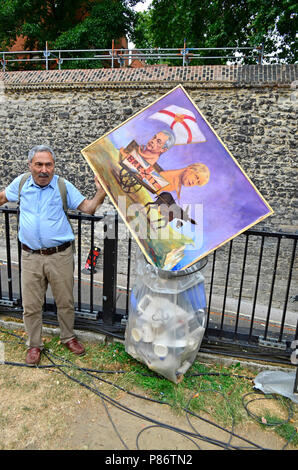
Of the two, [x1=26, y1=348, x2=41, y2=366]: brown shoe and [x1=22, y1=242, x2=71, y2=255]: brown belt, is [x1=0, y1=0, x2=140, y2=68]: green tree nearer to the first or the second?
[x1=22, y1=242, x2=71, y2=255]: brown belt

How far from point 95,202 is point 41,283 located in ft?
2.94

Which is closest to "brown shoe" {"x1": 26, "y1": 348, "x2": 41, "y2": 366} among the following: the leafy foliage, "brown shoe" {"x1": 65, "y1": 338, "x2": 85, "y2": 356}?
"brown shoe" {"x1": 65, "y1": 338, "x2": 85, "y2": 356}

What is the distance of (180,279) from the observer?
2.50 meters

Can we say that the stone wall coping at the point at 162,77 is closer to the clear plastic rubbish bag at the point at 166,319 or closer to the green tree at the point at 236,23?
the green tree at the point at 236,23

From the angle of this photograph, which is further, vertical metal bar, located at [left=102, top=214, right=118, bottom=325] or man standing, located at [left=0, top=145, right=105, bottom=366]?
vertical metal bar, located at [left=102, top=214, right=118, bottom=325]

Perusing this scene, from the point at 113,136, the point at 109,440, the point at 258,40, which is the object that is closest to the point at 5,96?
the point at 258,40

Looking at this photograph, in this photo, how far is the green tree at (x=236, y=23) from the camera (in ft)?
32.9

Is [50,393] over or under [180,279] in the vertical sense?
under

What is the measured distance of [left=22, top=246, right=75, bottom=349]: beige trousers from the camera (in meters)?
2.79

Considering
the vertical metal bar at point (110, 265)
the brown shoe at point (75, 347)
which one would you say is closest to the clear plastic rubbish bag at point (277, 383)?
the vertical metal bar at point (110, 265)

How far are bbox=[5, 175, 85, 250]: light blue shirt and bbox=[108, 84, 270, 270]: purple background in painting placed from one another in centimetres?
103

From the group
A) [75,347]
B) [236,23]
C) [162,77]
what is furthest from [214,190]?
[236,23]

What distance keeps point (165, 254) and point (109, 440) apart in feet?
4.42
